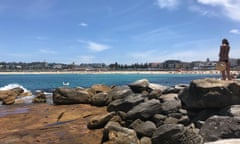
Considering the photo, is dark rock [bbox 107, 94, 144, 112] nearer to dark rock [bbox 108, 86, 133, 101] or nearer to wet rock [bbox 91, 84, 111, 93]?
dark rock [bbox 108, 86, 133, 101]

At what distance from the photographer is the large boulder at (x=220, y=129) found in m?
6.94

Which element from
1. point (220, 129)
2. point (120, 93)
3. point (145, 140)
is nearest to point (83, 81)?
point (120, 93)

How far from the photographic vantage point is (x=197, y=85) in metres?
9.57

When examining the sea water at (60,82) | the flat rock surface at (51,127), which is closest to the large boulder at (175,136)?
the flat rock surface at (51,127)

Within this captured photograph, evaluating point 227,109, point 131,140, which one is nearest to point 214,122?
point 227,109

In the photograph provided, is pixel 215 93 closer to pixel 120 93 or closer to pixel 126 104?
pixel 126 104

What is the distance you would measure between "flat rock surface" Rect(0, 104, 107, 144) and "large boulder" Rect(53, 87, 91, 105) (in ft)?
2.96

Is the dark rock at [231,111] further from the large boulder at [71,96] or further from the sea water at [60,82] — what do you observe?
the sea water at [60,82]

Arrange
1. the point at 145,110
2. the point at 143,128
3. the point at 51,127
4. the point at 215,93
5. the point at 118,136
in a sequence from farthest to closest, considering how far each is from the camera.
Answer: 1. the point at 51,127
2. the point at 145,110
3. the point at 215,93
4. the point at 143,128
5. the point at 118,136

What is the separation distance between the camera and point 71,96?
49.4 feet

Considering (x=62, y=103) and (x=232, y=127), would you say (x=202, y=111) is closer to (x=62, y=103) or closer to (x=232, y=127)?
(x=232, y=127)

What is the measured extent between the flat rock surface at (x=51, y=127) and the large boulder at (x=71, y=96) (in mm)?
903

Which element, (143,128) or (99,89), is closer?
(143,128)

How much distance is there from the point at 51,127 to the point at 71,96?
16.4 feet
